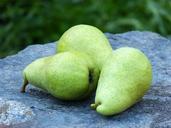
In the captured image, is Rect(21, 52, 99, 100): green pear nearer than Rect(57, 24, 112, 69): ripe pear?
Yes

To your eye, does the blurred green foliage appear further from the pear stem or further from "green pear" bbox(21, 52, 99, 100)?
"green pear" bbox(21, 52, 99, 100)

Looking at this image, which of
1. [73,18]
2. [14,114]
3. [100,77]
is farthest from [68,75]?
[73,18]

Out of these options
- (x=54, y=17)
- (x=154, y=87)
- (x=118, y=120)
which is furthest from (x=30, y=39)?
(x=118, y=120)

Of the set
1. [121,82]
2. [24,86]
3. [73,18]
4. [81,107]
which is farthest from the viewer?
[73,18]

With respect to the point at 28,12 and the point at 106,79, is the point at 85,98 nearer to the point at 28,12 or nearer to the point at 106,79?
the point at 106,79

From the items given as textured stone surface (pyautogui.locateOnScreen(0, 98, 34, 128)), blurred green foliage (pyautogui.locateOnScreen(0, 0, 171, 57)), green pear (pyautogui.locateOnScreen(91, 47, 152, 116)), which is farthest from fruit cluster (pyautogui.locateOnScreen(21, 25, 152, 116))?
blurred green foliage (pyautogui.locateOnScreen(0, 0, 171, 57))

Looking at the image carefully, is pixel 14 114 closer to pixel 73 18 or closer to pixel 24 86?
pixel 24 86
